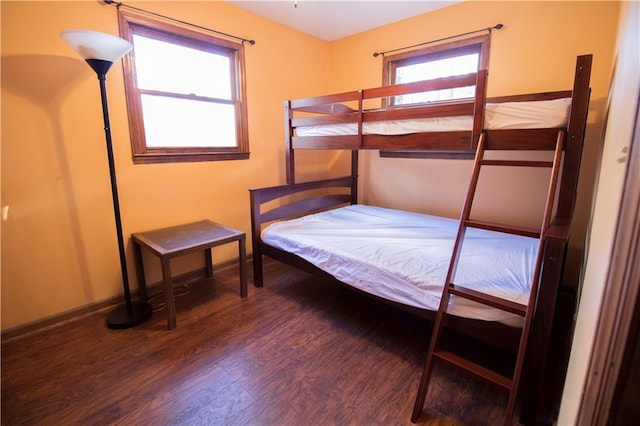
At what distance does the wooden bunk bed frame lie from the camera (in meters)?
1.31

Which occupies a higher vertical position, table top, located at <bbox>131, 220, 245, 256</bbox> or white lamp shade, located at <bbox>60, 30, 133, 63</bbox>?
white lamp shade, located at <bbox>60, 30, 133, 63</bbox>

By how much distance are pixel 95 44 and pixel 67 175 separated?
939mm

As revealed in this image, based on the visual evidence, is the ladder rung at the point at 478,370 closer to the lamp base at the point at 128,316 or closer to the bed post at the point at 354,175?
the lamp base at the point at 128,316

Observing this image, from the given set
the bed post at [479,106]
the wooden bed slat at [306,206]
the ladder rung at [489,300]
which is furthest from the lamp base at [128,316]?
the bed post at [479,106]

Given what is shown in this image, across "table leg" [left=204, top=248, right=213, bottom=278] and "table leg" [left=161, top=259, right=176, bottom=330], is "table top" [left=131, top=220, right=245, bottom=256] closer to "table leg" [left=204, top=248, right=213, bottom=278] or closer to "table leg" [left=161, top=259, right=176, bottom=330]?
"table leg" [left=161, top=259, right=176, bottom=330]

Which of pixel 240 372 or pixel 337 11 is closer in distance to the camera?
pixel 240 372

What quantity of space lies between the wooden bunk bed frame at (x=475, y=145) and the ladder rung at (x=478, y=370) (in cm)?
17

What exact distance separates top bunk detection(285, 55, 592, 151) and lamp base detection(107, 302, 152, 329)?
1.96 m

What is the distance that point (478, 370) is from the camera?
4.47ft

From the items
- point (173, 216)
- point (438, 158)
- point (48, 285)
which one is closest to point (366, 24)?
point (438, 158)

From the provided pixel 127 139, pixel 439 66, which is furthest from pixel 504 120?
pixel 127 139

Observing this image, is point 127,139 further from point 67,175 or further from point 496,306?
point 496,306

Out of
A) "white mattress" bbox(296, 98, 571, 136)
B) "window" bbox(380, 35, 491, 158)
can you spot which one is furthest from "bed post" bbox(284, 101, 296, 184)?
"window" bbox(380, 35, 491, 158)

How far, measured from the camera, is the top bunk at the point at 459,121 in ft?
5.51
